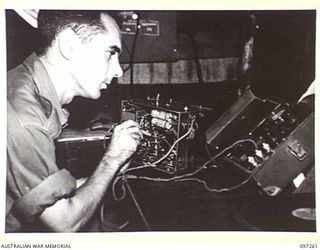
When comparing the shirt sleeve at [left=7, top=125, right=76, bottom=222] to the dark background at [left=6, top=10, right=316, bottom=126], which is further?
the dark background at [left=6, top=10, right=316, bottom=126]

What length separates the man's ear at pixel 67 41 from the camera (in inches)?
35.2

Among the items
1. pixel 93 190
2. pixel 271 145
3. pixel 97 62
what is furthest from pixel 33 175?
pixel 271 145

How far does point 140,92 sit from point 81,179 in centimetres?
21

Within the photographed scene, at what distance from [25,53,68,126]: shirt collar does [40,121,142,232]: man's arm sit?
13cm

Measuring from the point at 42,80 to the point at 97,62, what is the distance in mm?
110

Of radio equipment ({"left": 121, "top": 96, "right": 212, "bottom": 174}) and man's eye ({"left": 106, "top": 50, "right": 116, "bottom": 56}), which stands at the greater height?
man's eye ({"left": 106, "top": 50, "right": 116, "bottom": 56})

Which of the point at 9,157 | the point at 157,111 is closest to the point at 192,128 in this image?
the point at 157,111

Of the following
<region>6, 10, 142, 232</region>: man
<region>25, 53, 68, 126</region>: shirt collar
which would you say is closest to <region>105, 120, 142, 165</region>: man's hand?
<region>6, 10, 142, 232</region>: man

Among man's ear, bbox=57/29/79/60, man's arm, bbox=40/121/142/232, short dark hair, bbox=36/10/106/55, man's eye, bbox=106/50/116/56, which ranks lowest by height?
man's arm, bbox=40/121/142/232

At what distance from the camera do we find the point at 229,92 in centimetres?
99

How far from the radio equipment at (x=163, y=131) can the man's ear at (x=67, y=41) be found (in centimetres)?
14

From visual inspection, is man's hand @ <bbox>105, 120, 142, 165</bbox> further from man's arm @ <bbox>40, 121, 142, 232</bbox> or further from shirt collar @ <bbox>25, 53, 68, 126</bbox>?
shirt collar @ <bbox>25, 53, 68, 126</bbox>

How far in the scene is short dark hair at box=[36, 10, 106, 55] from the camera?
901 mm
